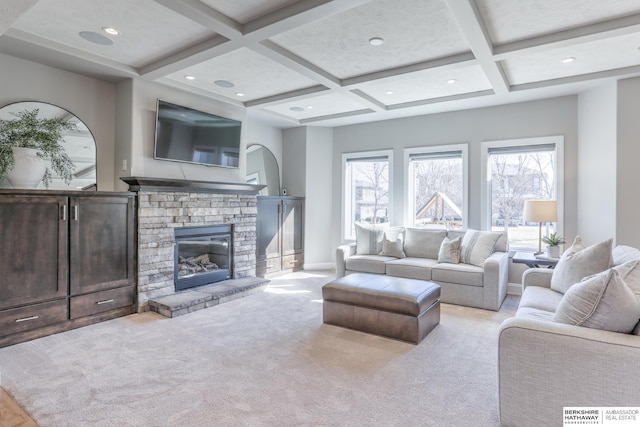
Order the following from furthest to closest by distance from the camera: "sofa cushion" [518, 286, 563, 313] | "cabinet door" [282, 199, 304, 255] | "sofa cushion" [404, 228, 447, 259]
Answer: "cabinet door" [282, 199, 304, 255] → "sofa cushion" [404, 228, 447, 259] → "sofa cushion" [518, 286, 563, 313]

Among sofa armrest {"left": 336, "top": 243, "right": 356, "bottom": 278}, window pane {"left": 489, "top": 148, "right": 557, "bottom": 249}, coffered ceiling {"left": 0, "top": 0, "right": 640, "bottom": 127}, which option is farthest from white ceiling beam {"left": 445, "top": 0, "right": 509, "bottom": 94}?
sofa armrest {"left": 336, "top": 243, "right": 356, "bottom": 278}

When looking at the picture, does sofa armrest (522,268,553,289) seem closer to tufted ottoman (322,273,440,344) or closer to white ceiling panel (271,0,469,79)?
tufted ottoman (322,273,440,344)

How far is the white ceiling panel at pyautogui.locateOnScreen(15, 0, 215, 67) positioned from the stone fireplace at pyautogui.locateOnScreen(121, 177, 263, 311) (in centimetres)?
135

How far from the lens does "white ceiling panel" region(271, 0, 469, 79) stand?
2689 millimetres

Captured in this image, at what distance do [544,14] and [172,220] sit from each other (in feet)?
13.8

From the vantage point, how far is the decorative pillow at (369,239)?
5.39m

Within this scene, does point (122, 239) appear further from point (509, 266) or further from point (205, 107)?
point (509, 266)

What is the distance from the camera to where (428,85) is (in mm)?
4363

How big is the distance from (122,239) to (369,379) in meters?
3.00

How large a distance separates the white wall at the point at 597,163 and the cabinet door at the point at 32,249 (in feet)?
19.1

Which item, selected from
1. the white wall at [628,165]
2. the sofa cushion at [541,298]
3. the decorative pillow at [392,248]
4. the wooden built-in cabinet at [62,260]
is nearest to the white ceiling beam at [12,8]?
the wooden built-in cabinet at [62,260]

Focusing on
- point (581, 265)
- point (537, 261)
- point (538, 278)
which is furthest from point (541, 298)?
point (537, 261)

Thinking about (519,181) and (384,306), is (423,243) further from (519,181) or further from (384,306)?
(384,306)

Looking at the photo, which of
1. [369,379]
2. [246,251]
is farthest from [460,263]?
[246,251]
